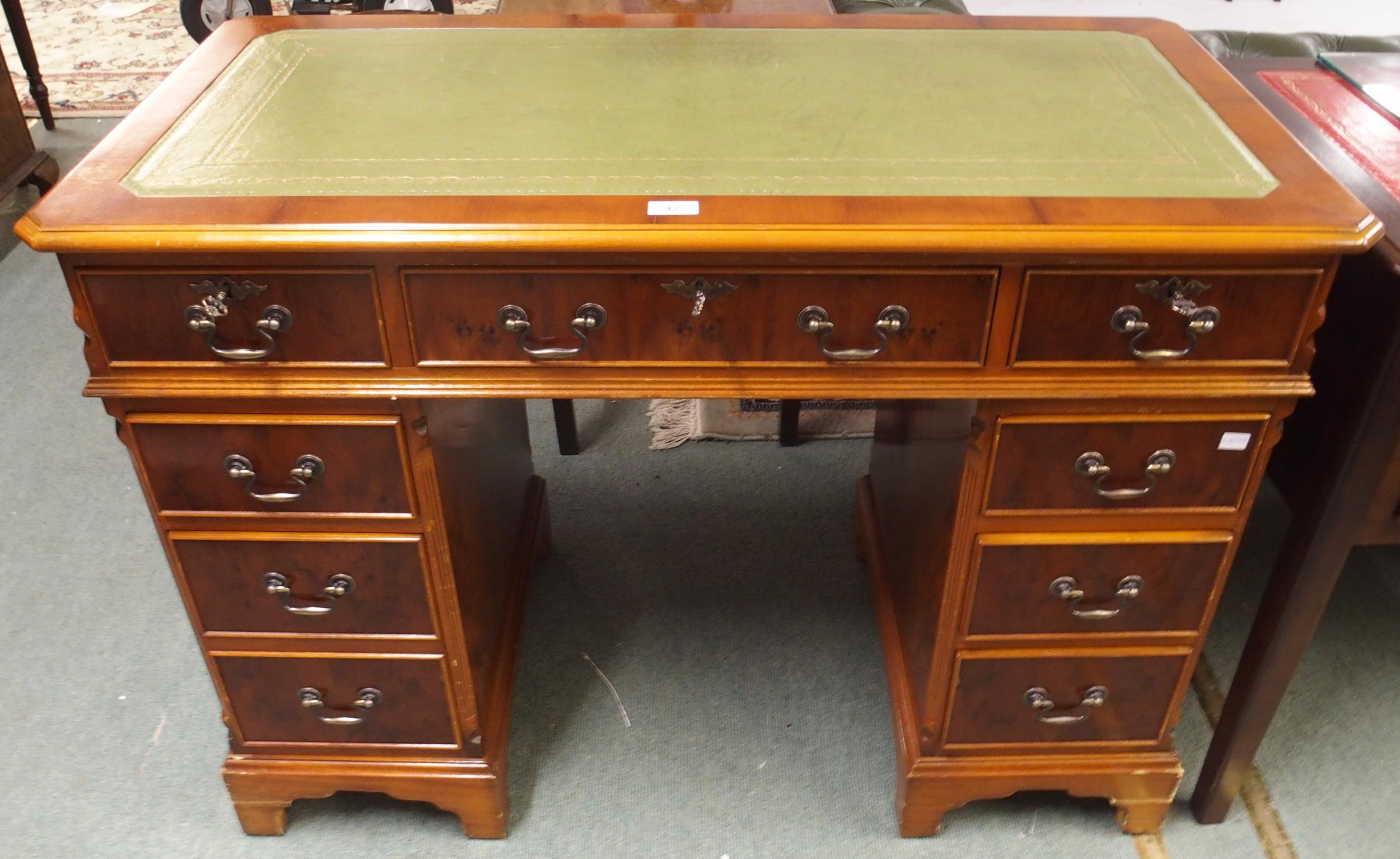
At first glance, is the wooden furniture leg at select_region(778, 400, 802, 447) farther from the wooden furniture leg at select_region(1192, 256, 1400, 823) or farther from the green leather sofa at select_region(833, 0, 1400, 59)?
the wooden furniture leg at select_region(1192, 256, 1400, 823)

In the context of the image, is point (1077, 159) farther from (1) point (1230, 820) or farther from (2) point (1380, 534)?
(1) point (1230, 820)

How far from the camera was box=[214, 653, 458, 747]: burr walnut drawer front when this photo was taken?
4.02ft

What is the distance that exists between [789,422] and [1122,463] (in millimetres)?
952

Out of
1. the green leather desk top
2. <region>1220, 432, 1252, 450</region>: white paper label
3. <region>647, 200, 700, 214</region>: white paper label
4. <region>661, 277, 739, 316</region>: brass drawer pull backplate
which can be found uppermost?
the green leather desk top

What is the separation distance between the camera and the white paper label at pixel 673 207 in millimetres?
911

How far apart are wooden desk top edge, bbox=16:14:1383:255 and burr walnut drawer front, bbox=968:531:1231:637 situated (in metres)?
0.35

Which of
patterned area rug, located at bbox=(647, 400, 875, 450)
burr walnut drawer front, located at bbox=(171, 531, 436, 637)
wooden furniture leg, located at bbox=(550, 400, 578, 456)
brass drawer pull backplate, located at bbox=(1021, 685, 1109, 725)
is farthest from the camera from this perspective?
patterned area rug, located at bbox=(647, 400, 875, 450)

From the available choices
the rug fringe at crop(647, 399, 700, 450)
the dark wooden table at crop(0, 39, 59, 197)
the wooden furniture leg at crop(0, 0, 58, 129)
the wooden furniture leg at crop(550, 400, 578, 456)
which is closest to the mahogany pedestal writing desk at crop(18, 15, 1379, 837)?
the wooden furniture leg at crop(550, 400, 578, 456)

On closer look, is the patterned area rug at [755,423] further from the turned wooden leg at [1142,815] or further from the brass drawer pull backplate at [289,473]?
the brass drawer pull backplate at [289,473]

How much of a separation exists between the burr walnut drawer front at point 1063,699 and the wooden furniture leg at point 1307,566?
0.09 metres

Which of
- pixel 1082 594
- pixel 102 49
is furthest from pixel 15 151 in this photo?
pixel 1082 594

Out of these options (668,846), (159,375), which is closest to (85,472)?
(159,375)

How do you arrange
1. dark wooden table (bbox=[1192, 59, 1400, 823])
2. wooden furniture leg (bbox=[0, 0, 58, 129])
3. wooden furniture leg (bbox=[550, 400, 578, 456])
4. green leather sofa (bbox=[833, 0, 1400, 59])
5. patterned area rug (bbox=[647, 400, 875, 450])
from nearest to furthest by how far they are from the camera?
1. dark wooden table (bbox=[1192, 59, 1400, 823])
2. green leather sofa (bbox=[833, 0, 1400, 59])
3. wooden furniture leg (bbox=[550, 400, 578, 456])
4. patterned area rug (bbox=[647, 400, 875, 450])
5. wooden furniture leg (bbox=[0, 0, 58, 129])

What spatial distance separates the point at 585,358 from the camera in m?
0.98
